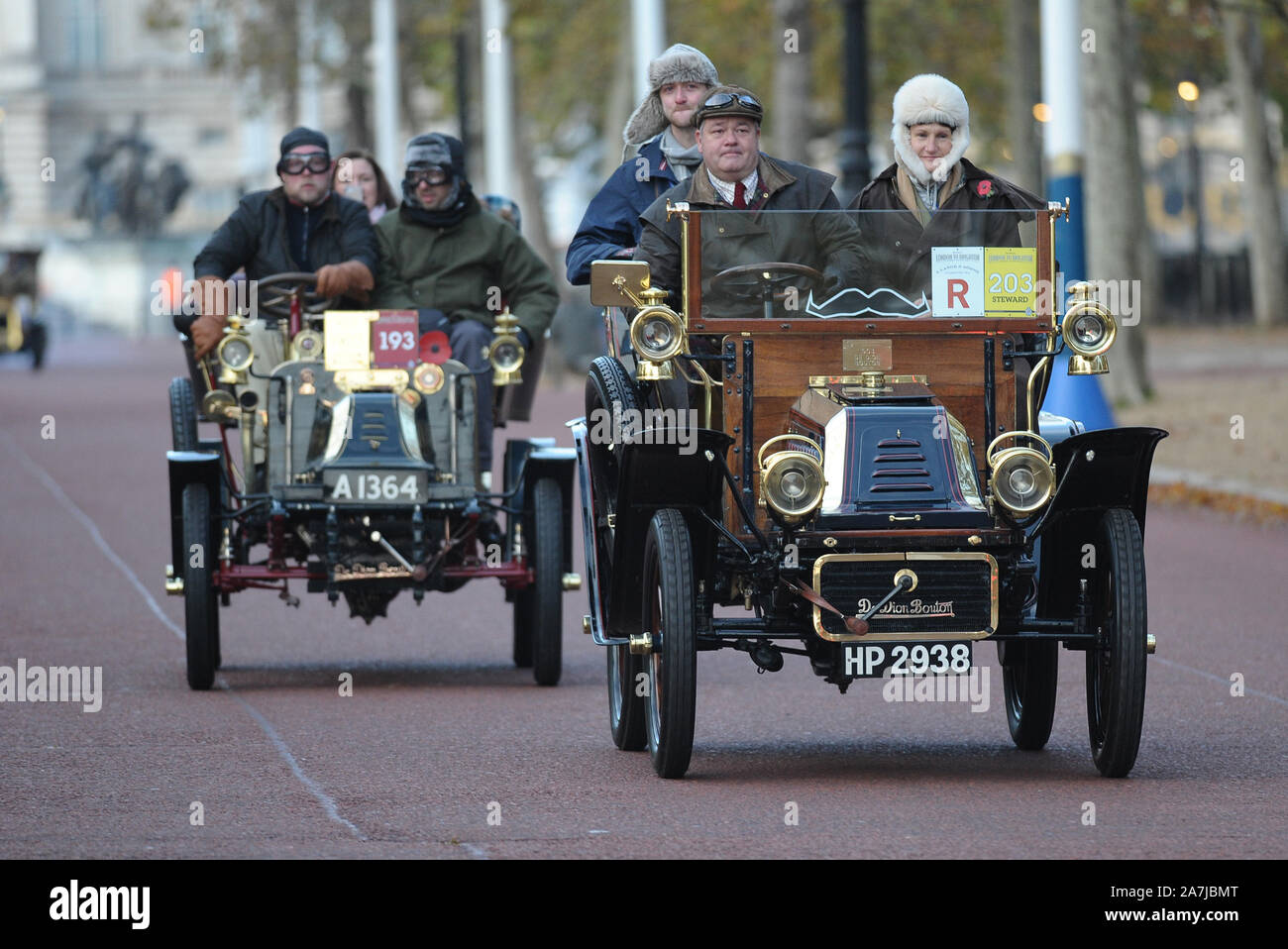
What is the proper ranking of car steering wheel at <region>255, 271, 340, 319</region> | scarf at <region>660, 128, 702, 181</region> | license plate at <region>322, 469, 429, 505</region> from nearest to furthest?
scarf at <region>660, 128, 702, 181</region> < license plate at <region>322, 469, 429, 505</region> < car steering wheel at <region>255, 271, 340, 319</region>

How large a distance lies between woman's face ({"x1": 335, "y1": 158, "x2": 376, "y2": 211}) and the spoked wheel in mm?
4605

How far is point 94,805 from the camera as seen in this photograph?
7434mm

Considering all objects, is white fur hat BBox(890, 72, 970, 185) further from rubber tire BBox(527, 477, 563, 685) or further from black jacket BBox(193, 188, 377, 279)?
black jacket BBox(193, 188, 377, 279)

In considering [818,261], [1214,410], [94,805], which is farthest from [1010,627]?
[1214,410]

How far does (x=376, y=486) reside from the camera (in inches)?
402

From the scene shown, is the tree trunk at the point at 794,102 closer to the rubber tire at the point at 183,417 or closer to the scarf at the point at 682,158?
the rubber tire at the point at 183,417

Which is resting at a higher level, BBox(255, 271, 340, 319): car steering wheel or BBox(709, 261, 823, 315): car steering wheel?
BBox(255, 271, 340, 319): car steering wheel

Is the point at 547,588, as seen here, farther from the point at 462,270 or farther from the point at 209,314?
Result: the point at 209,314

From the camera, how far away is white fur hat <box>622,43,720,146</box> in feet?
30.2

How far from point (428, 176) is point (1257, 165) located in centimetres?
3264

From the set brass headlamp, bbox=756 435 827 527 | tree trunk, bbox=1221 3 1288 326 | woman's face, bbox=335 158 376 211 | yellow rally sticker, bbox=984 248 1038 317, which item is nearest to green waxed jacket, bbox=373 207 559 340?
woman's face, bbox=335 158 376 211

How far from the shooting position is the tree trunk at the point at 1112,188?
79.2 feet

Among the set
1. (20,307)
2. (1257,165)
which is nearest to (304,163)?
(1257,165)

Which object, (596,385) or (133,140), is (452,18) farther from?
(133,140)
